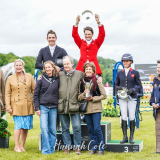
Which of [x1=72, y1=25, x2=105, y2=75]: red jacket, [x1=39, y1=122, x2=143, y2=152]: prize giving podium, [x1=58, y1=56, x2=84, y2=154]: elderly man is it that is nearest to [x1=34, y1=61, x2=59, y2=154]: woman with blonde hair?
[x1=58, y1=56, x2=84, y2=154]: elderly man

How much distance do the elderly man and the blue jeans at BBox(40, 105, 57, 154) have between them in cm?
17

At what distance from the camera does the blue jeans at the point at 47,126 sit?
5.70 m

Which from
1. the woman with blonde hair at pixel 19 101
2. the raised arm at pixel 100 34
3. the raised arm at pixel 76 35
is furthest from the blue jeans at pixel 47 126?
the raised arm at pixel 100 34

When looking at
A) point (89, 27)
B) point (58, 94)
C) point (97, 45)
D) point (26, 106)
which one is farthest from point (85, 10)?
point (26, 106)

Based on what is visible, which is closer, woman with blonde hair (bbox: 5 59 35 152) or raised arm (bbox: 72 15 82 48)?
woman with blonde hair (bbox: 5 59 35 152)

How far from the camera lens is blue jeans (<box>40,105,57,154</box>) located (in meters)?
5.70

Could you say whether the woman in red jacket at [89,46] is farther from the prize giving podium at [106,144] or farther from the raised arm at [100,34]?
the prize giving podium at [106,144]

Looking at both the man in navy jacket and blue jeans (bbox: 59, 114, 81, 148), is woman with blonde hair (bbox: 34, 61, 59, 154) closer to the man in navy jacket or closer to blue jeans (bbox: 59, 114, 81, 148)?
blue jeans (bbox: 59, 114, 81, 148)

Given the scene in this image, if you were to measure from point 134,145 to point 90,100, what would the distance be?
1277 millimetres

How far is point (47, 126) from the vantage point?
575cm

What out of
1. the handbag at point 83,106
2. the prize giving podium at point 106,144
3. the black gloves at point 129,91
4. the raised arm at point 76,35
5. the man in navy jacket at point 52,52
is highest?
the raised arm at point 76,35

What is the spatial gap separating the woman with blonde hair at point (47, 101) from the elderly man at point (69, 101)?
0.12 meters

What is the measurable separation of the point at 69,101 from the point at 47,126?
649 mm

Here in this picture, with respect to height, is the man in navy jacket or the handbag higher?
the man in navy jacket
